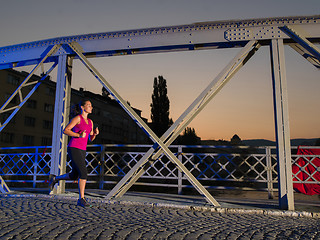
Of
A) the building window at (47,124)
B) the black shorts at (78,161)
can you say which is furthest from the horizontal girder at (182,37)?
the building window at (47,124)

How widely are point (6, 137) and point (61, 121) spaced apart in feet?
136

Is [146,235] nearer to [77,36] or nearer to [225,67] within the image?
[225,67]

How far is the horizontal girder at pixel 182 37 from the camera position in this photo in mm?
6629

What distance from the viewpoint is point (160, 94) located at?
55.6 m

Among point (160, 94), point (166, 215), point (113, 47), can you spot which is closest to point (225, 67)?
point (113, 47)

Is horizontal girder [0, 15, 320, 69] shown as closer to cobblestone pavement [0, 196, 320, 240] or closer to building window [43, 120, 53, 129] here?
Answer: cobblestone pavement [0, 196, 320, 240]

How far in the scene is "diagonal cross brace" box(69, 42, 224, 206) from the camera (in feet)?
21.0

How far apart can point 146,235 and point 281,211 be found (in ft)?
11.1

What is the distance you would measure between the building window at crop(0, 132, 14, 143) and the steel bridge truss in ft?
130

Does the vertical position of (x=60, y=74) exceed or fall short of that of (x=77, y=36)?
it falls short

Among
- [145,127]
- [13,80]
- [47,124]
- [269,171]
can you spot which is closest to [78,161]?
[145,127]

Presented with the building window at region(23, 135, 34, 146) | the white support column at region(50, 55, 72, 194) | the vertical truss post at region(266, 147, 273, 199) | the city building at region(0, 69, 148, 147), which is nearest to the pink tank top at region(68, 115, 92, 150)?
the white support column at region(50, 55, 72, 194)

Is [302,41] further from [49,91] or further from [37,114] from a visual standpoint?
[49,91]

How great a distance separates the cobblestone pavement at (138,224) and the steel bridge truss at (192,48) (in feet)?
4.03
